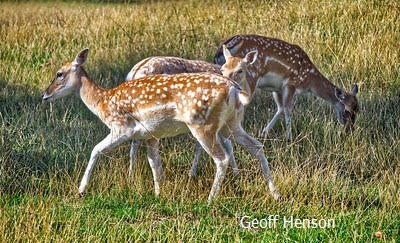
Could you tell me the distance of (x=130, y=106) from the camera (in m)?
6.96

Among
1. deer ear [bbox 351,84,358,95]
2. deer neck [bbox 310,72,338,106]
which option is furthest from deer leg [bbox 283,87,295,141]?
deer ear [bbox 351,84,358,95]

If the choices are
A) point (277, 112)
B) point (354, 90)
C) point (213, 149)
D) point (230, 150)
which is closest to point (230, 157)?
point (230, 150)

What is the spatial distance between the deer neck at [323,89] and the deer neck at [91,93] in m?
2.95

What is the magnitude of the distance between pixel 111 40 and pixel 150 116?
5.36 metres

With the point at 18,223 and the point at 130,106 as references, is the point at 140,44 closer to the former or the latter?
the point at 130,106

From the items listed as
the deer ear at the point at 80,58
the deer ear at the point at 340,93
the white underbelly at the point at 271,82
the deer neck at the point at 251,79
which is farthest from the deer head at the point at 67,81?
the deer ear at the point at 340,93

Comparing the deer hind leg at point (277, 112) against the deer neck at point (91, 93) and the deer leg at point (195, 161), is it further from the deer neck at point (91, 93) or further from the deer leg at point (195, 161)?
the deer neck at point (91, 93)

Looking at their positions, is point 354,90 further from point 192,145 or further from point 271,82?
point 192,145

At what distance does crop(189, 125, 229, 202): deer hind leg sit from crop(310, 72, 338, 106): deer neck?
3031mm

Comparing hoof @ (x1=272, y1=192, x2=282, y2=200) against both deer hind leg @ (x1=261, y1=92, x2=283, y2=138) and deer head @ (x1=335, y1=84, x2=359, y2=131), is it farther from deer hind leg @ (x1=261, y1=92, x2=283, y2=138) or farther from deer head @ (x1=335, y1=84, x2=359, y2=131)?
deer head @ (x1=335, y1=84, x2=359, y2=131)

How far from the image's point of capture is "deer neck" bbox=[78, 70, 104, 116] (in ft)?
24.2

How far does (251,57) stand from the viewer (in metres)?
8.34

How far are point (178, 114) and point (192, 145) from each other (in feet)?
4.36

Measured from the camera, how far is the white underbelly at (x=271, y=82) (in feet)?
29.6
